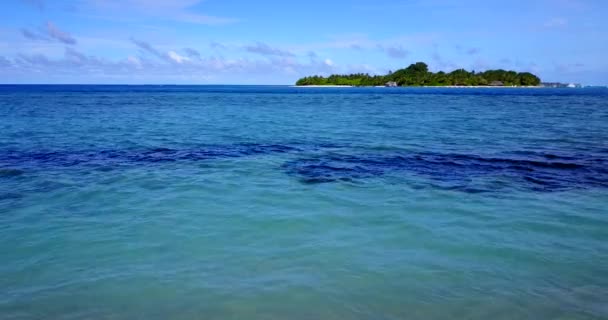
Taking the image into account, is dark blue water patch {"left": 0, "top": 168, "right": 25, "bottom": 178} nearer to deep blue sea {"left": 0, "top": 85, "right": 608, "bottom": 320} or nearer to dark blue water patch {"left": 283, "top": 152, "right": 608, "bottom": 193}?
deep blue sea {"left": 0, "top": 85, "right": 608, "bottom": 320}

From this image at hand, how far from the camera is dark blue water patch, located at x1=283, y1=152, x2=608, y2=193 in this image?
13.5m

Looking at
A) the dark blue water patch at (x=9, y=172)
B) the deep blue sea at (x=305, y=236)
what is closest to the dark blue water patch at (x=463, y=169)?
the deep blue sea at (x=305, y=236)

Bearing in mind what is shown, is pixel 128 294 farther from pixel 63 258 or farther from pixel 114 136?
pixel 114 136

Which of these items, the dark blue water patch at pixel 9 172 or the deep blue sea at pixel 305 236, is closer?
the deep blue sea at pixel 305 236

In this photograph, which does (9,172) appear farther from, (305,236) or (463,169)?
(463,169)

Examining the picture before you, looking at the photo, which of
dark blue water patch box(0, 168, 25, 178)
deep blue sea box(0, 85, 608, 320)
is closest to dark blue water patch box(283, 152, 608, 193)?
deep blue sea box(0, 85, 608, 320)

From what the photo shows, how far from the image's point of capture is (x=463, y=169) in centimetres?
1570

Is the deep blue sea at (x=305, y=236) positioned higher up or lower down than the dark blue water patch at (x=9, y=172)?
lower down

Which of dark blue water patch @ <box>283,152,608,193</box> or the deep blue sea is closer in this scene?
the deep blue sea

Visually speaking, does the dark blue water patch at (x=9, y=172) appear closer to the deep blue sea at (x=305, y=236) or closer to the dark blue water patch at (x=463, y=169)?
the deep blue sea at (x=305, y=236)

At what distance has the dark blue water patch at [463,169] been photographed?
531 inches

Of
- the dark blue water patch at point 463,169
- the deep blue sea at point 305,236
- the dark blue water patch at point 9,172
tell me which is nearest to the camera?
the deep blue sea at point 305,236

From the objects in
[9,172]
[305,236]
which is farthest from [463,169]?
[9,172]

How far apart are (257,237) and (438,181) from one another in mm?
6901
